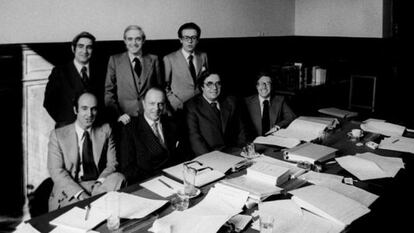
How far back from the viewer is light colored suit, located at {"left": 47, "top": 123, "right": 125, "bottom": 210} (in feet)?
9.19

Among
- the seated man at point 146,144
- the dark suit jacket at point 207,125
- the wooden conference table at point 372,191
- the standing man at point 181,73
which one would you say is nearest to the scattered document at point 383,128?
the wooden conference table at point 372,191

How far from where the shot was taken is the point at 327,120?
3.71 metres

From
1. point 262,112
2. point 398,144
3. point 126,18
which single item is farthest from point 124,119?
point 398,144

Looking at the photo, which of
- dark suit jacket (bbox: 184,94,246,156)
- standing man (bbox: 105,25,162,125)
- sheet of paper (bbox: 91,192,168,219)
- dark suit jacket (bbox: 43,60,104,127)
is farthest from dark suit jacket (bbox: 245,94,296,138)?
sheet of paper (bbox: 91,192,168,219)

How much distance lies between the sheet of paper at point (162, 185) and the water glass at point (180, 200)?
0.06 meters

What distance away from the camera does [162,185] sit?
2.23m

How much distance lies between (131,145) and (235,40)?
109 inches

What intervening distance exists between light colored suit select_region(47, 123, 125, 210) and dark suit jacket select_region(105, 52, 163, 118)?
0.63 meters

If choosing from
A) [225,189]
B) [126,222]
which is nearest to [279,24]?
[225,189]

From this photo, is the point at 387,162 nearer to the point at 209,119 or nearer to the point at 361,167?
the point at 361,167

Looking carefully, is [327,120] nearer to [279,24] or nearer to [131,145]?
[131,145]

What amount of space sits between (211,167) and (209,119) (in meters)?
1.21

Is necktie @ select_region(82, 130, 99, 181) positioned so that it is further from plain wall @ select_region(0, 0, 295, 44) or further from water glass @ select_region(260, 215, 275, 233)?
water glass @ select_region(260, 215, 275, 233)

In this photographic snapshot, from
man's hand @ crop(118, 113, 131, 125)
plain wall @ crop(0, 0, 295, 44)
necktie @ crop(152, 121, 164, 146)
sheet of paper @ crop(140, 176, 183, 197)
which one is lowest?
sheet of paper @ crop(140, 176, 183, 197)
